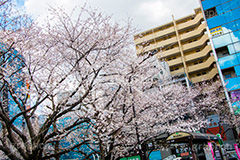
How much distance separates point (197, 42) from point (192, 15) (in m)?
7.47

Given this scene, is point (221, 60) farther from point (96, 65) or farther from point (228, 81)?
point (96, 65)

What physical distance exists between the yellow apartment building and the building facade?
6521mm

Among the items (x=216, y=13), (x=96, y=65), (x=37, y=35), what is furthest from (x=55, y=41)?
(x=216, y=13)

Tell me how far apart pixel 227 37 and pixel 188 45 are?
11.9 meters

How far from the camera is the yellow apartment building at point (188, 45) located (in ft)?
122

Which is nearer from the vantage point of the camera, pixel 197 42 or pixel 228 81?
pixel 228 81

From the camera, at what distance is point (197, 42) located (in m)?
39.0

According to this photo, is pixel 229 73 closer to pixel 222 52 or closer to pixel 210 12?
pixel 222 52

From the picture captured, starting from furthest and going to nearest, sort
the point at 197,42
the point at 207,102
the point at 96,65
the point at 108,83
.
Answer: the point at 197,42 < the point at 207,102 < the point at 108,83 < the point at 96,65

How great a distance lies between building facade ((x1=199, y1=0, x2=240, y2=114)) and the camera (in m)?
26.5

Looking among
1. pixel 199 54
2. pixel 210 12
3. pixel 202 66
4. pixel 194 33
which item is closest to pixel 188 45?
pixel 194 33

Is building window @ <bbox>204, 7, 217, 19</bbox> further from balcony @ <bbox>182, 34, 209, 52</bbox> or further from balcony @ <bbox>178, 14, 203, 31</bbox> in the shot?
balcony @ <bbox>178, 14, 203, 31</bbox>

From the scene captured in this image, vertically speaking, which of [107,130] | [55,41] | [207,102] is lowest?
[107,130]

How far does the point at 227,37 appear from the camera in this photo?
92.3 feet
